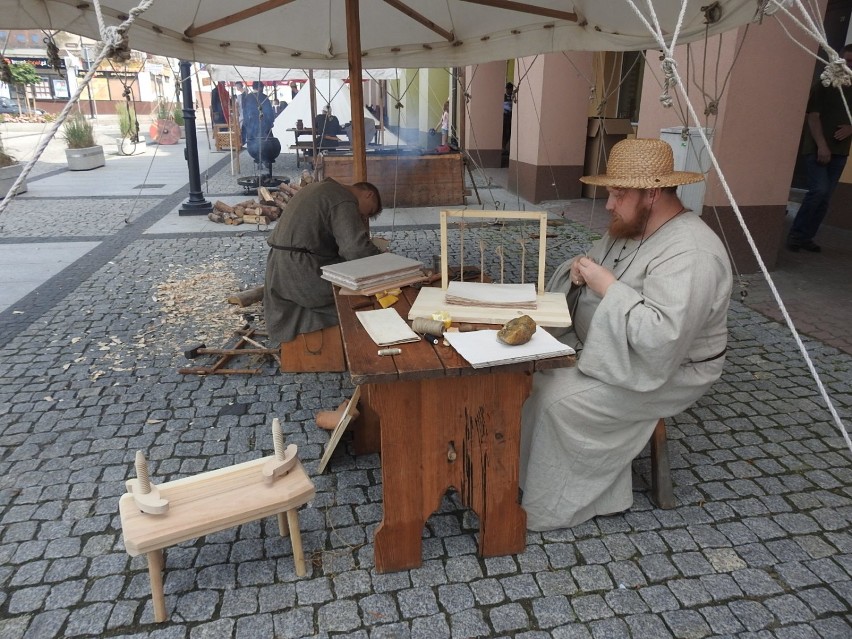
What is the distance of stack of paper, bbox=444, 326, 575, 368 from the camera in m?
2.04

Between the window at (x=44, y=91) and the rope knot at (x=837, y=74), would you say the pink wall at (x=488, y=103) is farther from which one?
the window at (x=44, y=91)

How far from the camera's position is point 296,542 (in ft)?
7.29

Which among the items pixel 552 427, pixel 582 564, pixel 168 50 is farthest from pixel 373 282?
pixel 168 50

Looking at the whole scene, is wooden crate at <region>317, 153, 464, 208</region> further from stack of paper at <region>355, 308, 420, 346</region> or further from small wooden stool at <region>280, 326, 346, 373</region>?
stack of paper at <region>355, 308, 420, 346</region>

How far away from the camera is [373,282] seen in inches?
113

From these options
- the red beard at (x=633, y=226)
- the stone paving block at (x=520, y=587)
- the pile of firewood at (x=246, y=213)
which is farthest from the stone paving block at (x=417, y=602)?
the pile of firewood at (x=246, y=213)

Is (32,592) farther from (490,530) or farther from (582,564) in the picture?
(582,564)

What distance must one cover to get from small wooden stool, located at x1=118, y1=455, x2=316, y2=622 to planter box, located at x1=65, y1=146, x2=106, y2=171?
573 inches

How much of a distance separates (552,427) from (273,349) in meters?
2.44

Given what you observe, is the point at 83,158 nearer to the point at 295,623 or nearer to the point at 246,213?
the point at 246,213

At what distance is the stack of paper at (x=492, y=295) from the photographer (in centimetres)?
254

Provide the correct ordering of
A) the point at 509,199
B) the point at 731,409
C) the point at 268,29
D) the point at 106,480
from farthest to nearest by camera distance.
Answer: the point at 509,199, the point at 268,29, the point at 731,409, the point at 106,480

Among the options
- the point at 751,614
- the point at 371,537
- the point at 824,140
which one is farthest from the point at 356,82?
the point at 824,140

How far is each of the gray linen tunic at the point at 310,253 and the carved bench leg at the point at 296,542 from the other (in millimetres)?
1646
